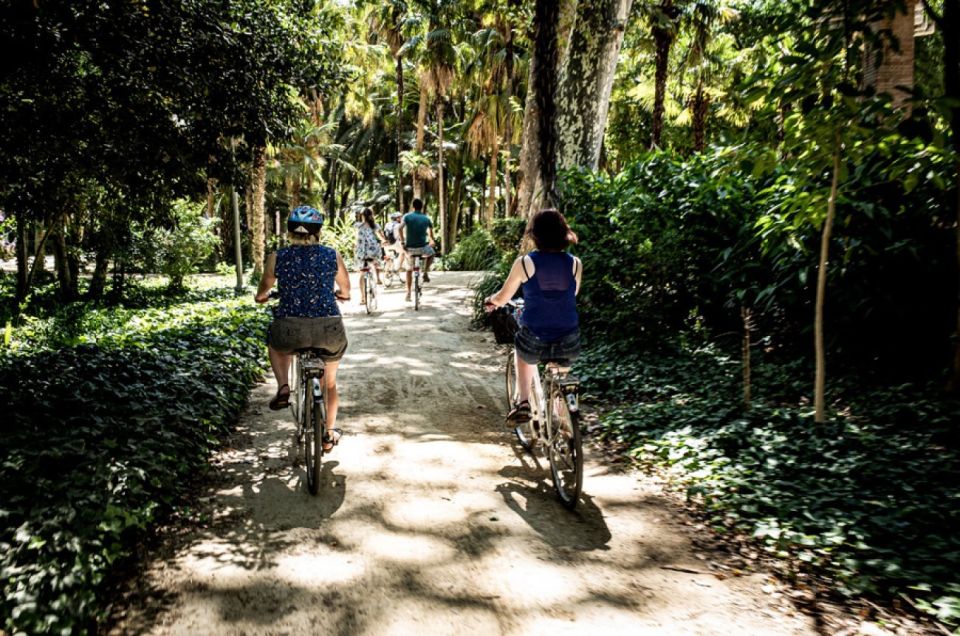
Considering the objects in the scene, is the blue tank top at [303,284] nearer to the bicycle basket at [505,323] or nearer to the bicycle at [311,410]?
the bicycle at [311,410]

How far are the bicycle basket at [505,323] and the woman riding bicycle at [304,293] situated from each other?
1.66 metres

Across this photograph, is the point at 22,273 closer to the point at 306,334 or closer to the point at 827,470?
the point at 306,334

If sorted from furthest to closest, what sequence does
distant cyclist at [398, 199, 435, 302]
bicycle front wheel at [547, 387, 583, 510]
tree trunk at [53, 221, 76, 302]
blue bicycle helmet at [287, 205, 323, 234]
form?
1. tree trunk at [53, 221, 76, 302]
2. distant cyclist at [398, 199, 435, 302]
3. blue bicycle helmet at [287, 205, 323, 234]
4. bicycle front wheel at [547, 387, 583, 510]

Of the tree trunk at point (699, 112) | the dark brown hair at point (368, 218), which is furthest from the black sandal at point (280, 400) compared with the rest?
the tree trunk at point (699, 112)

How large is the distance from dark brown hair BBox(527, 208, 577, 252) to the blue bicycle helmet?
5.58 ft

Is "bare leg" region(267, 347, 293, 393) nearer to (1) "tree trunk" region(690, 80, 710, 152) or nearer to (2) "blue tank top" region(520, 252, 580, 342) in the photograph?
(2) "blue tank top" region(520, 252, 580, 342)

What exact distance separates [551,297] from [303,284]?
1.94 m

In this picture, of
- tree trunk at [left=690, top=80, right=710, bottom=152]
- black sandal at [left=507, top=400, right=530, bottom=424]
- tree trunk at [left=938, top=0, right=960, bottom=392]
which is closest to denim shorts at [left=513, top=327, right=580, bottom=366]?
black sandal at [left=507, top=400, right=530, bottom=424]

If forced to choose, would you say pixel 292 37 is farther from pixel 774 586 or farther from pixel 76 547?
pixel 774 586

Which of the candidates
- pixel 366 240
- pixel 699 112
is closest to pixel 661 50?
pixel 699 112

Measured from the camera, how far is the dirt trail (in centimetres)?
320

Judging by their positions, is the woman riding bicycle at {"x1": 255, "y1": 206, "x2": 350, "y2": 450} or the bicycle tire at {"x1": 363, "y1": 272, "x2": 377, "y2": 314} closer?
the woman riding bicycle at {"x1": 255, "y1": 206, "x2": 350, "y2": 450}

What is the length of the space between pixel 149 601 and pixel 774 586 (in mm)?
3460

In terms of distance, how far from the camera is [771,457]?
5043 millimetres
